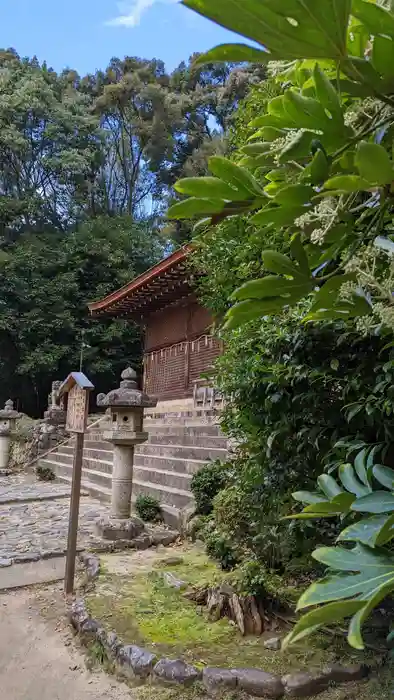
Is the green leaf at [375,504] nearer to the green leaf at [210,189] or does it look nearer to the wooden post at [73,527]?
the green leaf at [210,189]

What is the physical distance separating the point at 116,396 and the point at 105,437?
50 cm

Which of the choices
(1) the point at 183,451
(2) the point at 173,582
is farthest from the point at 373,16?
(1) the point at 183,451

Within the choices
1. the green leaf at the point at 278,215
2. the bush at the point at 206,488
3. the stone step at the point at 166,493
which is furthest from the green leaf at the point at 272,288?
the stone step at the point at 166,493

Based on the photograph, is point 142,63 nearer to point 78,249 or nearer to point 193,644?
point 78,249

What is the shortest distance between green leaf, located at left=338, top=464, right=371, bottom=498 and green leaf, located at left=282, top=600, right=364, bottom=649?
42cm

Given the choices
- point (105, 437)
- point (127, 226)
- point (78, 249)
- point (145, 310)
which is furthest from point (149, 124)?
point (105, 437)

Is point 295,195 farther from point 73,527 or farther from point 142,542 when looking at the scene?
point 142,542

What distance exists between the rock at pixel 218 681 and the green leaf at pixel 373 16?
2866 millimetres

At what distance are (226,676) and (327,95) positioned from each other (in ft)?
9.14

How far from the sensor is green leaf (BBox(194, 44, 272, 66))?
791 millimetres

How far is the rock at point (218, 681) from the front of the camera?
102 inches

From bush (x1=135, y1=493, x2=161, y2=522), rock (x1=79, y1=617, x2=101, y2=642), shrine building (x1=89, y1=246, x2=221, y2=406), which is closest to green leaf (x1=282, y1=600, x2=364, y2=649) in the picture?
rock (x1=79, y1=617, x2=101, y2=642)

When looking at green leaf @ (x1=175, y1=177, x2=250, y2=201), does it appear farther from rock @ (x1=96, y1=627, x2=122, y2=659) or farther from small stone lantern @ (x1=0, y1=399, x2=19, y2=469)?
small stone lantern @ (x1=0, y1=399, x2=19, y2=469)

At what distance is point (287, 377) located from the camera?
102 inches
